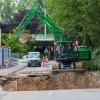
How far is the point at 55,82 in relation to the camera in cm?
3847

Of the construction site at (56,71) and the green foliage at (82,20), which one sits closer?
the construction site at (56,71)

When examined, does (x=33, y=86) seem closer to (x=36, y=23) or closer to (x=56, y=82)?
(x=56, y=82)

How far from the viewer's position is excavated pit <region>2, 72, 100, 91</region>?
34.2 metres

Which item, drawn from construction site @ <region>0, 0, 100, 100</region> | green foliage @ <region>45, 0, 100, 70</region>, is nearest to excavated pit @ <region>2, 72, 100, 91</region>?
construction site @ <region>0, 0, 100, 100</region>

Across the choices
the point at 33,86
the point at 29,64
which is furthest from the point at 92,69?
the point at 29,64

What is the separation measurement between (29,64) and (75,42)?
995 cm

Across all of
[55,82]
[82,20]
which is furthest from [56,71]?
[55,82]

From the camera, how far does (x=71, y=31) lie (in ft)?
178

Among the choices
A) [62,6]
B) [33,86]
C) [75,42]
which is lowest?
[33,86]

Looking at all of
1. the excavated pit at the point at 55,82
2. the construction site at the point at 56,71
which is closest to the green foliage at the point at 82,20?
the construction site at the point at 56,71

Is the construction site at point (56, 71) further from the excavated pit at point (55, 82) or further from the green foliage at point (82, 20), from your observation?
the green foliage at point (82, 20)

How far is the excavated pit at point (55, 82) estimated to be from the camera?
34.2 metres

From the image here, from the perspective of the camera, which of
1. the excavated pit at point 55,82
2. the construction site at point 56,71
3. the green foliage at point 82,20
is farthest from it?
the green foliage at point 82,20

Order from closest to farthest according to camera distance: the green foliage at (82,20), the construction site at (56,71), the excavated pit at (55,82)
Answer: the excavated pit at (55,82) → the construction site at (56,71) → the green foliage at (82,20)
